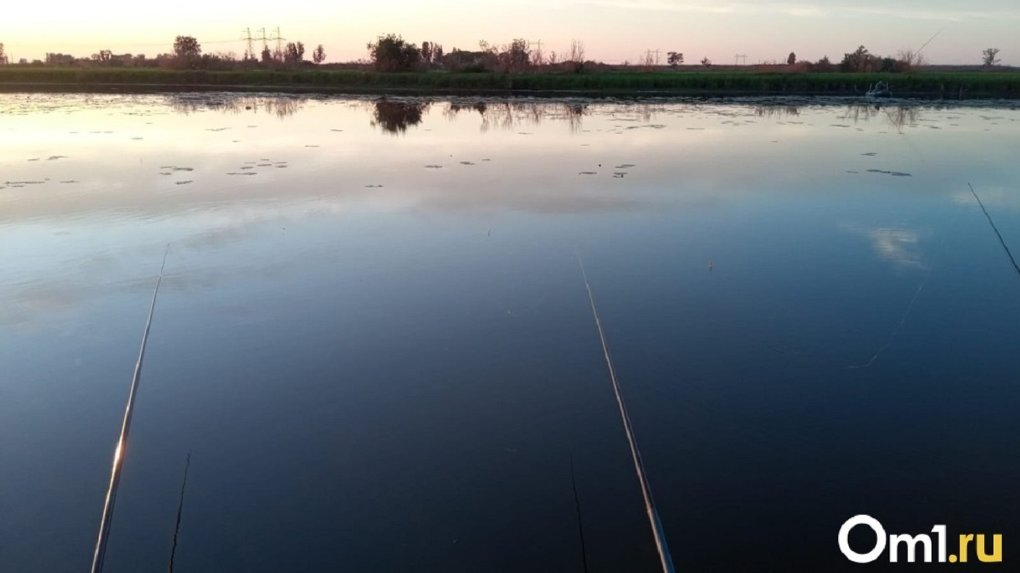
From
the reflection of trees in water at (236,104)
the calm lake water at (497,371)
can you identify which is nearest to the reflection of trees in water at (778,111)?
the calm lake water at (497,371)

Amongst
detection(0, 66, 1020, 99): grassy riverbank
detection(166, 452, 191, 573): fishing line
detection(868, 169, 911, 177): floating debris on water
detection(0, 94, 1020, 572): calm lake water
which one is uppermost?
detection(0, 66, 1020, 99): grassy riverbank

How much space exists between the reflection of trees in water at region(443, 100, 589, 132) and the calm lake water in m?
7.46

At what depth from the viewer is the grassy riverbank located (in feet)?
86.6

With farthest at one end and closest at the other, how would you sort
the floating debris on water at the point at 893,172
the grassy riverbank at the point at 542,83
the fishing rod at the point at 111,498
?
the grassy riverbank at the point at 542,83 < the floating debris on water at the point at 893,172 < the fishing rod at the point at 111,498

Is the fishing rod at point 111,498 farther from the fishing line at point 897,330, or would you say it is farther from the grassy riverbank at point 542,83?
the grassy riverbank at point 542,83

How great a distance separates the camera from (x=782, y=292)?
4.87m

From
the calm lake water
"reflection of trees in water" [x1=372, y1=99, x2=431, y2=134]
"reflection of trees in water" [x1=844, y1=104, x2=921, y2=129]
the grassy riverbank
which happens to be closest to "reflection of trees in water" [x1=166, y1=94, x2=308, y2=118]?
"reflection of trees in water" [x1=372, y1=99, x2=431, y2=134]

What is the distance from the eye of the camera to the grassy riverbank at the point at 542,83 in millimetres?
→ 26406

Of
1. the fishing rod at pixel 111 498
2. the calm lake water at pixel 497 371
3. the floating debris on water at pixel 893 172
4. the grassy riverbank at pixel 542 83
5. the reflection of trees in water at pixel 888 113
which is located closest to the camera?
the fishing rod at pixel 111 498

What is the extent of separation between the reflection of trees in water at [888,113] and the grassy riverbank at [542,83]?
19.7ft

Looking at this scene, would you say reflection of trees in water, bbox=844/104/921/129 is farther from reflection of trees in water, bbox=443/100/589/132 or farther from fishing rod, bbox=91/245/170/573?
fishing rod, bbox=91/245/170/573

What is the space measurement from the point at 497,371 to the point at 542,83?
25.1 m

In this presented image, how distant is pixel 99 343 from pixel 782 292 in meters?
3.98

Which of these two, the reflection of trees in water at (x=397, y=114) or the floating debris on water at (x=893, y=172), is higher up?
the reflection of trees in water at (x=397, y=114)
